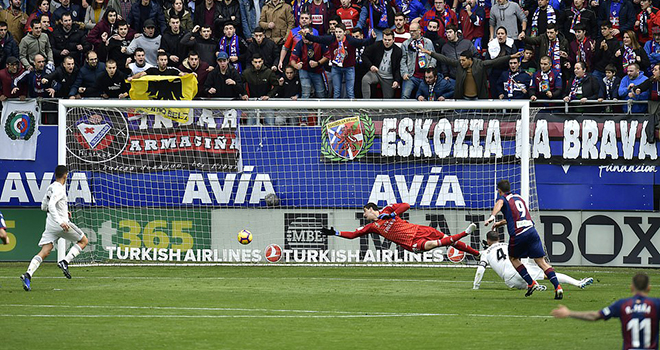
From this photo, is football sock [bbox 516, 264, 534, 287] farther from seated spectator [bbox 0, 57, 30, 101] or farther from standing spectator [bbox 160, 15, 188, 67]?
seated spectator [bbox 0, 57, 30, 101]

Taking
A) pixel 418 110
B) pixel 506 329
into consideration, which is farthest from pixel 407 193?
pixel 506 329

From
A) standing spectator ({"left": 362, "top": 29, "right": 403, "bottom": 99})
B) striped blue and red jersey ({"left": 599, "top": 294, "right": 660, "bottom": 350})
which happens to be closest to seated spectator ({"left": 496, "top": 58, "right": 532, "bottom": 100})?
standing spectator ({"left": 362, "top": 29, "right": 403, "bottom": 99})

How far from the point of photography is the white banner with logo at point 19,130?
882 inches

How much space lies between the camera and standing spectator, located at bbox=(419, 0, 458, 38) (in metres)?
23.7

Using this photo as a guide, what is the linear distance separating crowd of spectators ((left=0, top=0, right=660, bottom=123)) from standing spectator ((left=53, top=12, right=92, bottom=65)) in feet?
0.08

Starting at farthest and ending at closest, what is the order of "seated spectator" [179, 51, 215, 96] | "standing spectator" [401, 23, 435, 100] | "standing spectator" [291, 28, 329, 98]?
"seated spectator" [179, 51, 215, 96]
"standing spectator" [291, 28, 329, 98]
"standing spectator" [401, 23, 435, 100]

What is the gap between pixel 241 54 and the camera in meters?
23.7

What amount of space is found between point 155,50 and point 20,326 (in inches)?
476

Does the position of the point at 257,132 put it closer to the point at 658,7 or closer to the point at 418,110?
the point at 418,110

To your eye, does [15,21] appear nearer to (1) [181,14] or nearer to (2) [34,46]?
(2) [34,46]

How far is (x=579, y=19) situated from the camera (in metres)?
23.2

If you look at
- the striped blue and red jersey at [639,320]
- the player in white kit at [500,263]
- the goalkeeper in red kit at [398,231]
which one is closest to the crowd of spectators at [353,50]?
the goalkeeper in red kit at [398,231]

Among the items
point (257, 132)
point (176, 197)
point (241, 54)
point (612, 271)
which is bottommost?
point (612, 271)

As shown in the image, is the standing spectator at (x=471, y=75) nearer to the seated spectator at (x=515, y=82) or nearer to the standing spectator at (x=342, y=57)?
the seated spectator at (x=515, y=82)
